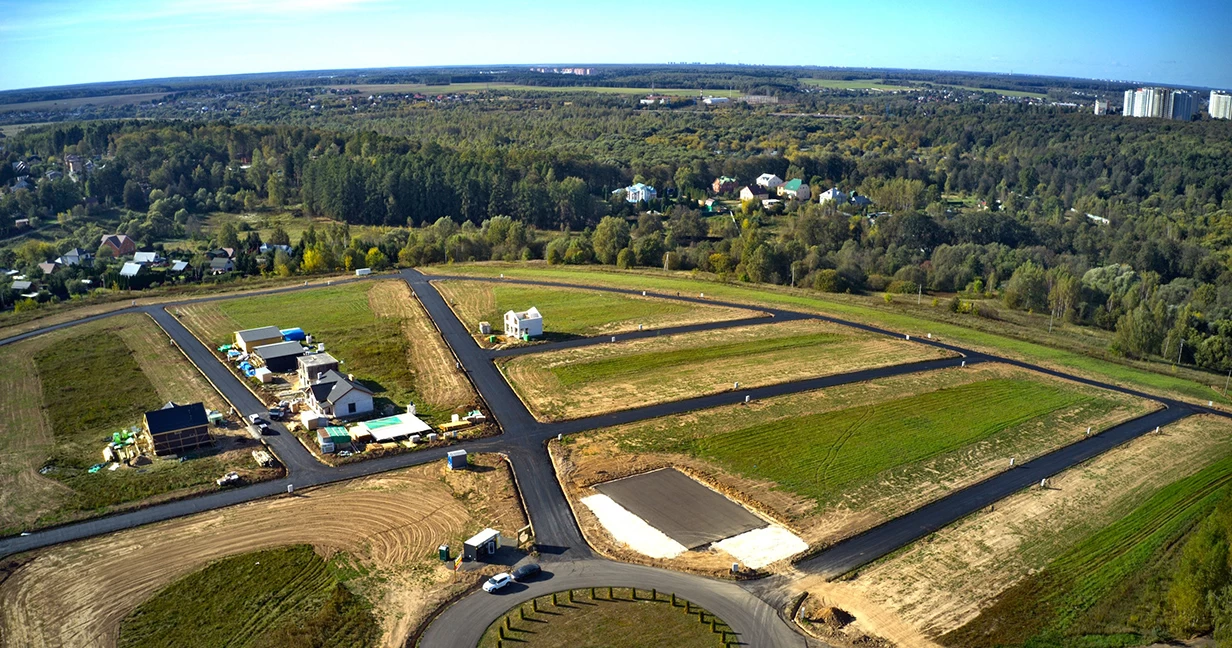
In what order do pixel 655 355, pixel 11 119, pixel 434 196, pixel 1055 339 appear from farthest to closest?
pixel 11 119 → pixel 434 196 → pixel 1055 339 → pixel 655 355

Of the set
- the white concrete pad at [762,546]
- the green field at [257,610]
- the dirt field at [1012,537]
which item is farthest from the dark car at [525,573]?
the dirt field at [1012,537]

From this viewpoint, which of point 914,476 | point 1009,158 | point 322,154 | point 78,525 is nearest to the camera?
point 78,525

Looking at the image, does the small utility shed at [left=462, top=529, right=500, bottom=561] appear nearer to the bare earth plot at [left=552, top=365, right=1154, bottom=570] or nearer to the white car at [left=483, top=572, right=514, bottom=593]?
the white car at [left=483, top=572, right=514, bottom=593]

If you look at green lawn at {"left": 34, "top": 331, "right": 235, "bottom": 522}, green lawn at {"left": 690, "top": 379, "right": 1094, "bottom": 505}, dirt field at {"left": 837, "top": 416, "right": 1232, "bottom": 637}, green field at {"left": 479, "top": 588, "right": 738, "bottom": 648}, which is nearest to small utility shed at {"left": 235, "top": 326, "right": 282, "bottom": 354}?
green lawn at {"left": 34, "top": 331, "right": 235, "bottom": 522}

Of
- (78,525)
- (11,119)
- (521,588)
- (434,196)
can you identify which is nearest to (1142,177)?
(434,196)

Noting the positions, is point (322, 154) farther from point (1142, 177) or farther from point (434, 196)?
point (1142, 177)

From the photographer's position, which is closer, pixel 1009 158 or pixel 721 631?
pixel 721 631

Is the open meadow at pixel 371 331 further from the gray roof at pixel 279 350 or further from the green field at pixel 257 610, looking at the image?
the green field at pixel 257 610

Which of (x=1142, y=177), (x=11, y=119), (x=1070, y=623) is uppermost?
(x=11, y=119)
